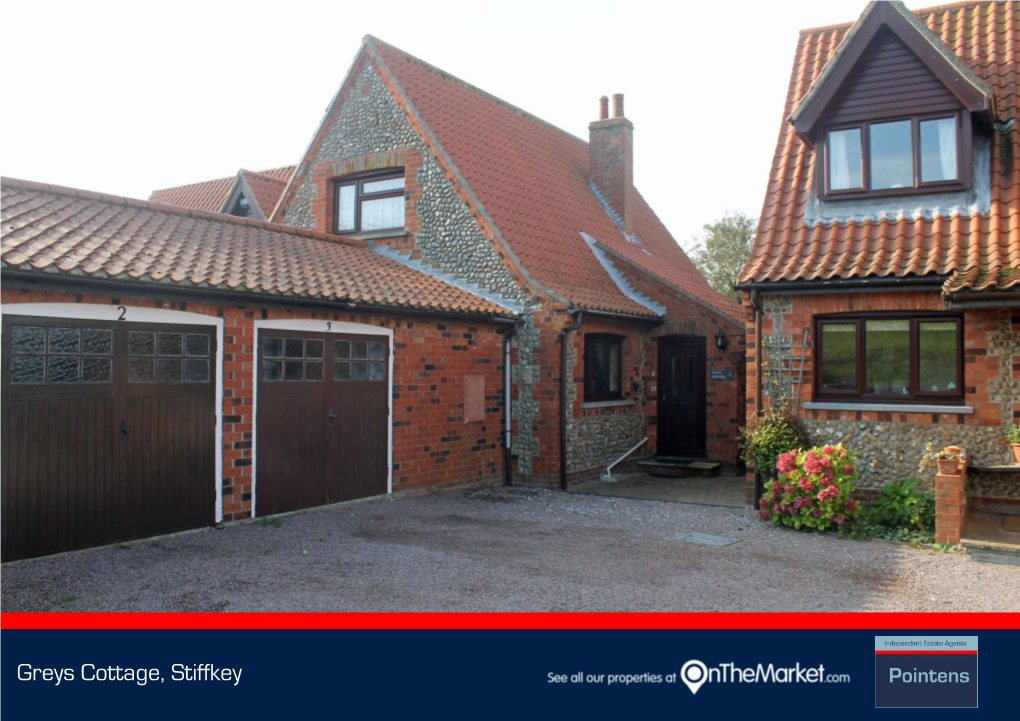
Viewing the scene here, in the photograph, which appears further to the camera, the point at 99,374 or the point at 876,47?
the point at 876,47

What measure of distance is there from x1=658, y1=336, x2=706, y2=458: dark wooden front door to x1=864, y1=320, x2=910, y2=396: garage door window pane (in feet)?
17.2

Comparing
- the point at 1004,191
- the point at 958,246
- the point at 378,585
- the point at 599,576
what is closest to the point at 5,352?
the point at 378,585

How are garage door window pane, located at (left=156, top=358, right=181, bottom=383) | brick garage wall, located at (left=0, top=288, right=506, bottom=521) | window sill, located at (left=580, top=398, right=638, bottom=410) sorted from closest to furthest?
garage door window pane, located at (left=156, top=358, right=181, bottom=383)
brick garage wall, located at (left=0, top=288, right=506, bottom=521)
window sill, located at (left=580, top=398, right=638, bottom=410)

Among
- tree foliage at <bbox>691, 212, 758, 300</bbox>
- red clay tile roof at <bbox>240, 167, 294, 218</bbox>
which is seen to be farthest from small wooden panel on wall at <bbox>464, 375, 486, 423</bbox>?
tree foliage at <bbox>691, 212, 758, 300</bbox>

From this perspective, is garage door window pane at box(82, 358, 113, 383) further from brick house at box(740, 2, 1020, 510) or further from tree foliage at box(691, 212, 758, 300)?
tree foliage at box(691, 212, 758, 300)

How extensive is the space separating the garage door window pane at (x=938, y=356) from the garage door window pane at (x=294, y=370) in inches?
299

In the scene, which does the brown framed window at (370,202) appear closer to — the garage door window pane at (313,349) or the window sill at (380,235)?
the window sill at (380,235)

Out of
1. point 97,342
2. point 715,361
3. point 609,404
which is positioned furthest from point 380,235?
point 97,342

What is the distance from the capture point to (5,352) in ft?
24.2

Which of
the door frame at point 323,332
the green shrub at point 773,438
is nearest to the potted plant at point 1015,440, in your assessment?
the green shrub at point 773,438

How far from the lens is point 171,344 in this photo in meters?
8.78

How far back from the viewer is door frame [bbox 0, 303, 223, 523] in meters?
7.61

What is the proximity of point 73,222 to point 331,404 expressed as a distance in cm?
366

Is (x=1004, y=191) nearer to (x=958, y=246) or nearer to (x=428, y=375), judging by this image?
(x=958, y=246)
